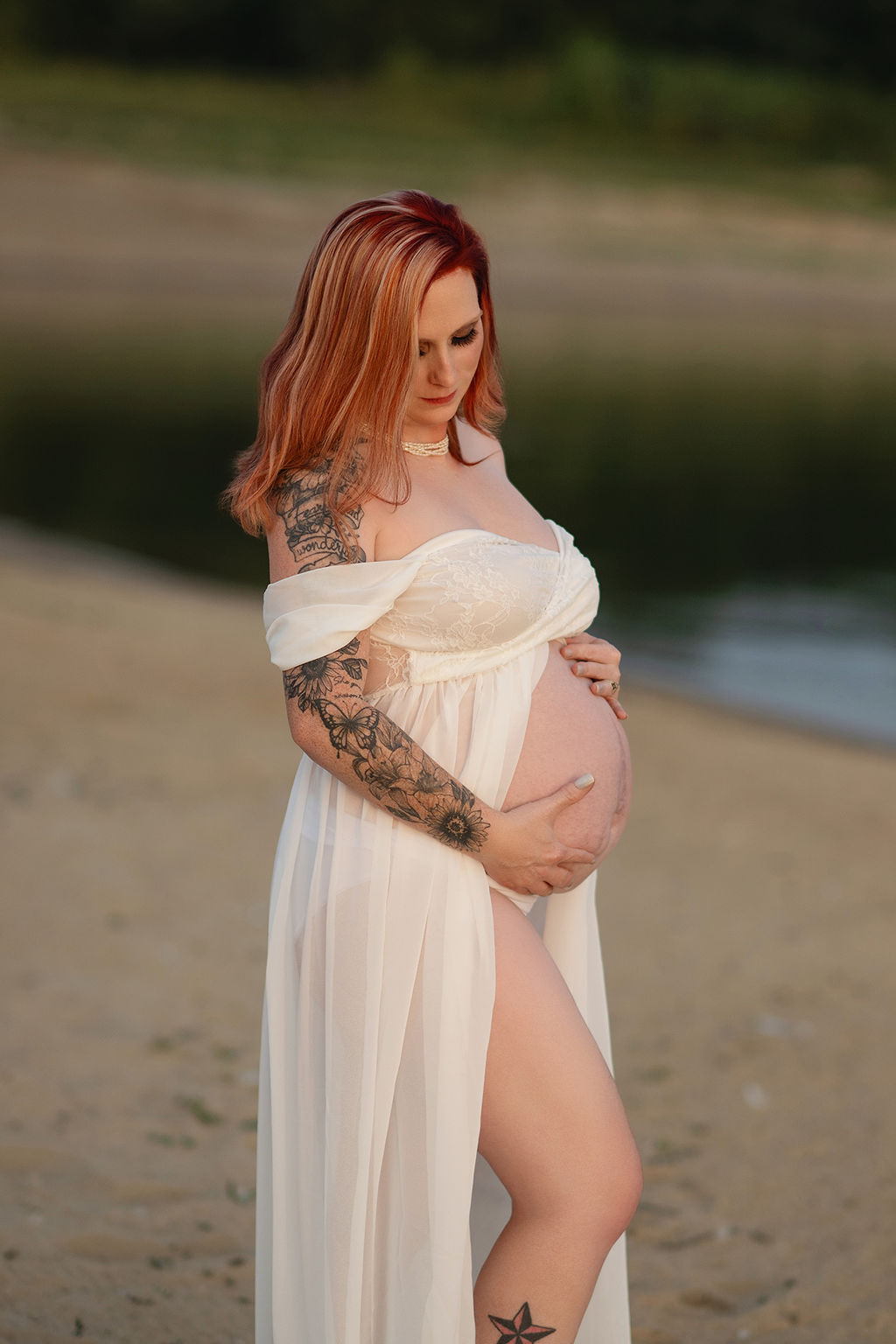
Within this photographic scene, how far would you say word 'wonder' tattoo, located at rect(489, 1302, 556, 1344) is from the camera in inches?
97.7

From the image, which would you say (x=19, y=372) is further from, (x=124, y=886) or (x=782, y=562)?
(x=124, y=886)

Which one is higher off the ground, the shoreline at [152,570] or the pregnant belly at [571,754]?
the pregnant belly at [571,754]

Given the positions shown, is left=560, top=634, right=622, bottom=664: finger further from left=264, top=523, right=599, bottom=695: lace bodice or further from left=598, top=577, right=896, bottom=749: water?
left=598, top=577, right=896, bottom=749: water

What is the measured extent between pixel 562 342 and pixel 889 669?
22.5 m

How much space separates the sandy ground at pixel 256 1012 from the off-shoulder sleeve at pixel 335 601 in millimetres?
1664

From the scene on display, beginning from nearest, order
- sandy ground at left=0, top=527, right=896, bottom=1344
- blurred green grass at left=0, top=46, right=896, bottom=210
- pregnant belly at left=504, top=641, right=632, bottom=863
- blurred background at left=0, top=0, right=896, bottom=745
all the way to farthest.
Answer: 1. pregnant belly at left=504, top=641, right=632, bottom=863
2. sandy ground at left=0, top=527, right=896, bottom=1344
3. blurred background at left=0, top=0, right=896, bottom=745
4. blurred green grass at left=0, top=46, right=896, bottom=210

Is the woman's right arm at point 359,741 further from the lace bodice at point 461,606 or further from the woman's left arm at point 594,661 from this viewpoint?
the woman's left arm at point 594,661

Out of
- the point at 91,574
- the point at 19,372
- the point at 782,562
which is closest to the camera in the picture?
the point at 91,574

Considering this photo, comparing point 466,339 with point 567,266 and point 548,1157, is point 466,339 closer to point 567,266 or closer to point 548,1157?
point 548,1157

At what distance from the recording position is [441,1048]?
2500 mm

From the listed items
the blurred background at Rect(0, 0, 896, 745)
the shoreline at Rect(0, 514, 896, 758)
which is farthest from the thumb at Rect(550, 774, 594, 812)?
the blurred background at Rect(0, 0, 896, 745)

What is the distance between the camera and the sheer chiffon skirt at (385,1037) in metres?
2.50

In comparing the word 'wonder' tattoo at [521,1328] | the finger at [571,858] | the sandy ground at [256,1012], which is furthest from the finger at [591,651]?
the sandy ground at [256,1012]

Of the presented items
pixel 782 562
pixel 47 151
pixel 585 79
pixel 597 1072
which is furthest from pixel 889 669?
pixel 585 79
